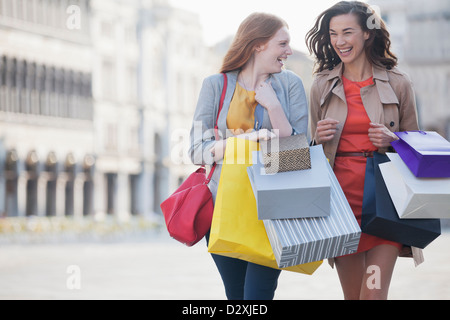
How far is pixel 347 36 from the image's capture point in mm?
4047

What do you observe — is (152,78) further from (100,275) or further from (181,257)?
(100,275)

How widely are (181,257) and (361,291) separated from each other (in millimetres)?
16482

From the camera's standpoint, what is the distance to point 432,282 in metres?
12.3

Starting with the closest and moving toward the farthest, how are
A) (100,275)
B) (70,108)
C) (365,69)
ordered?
(365,69) < (100,275) < (70,108)

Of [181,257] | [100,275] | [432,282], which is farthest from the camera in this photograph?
[181,257]

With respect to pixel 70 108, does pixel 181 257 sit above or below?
below

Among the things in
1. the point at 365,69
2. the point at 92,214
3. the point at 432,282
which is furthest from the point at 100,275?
the point at 92,214

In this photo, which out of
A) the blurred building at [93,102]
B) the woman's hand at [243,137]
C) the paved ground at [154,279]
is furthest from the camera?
the blurred building at [93,102]

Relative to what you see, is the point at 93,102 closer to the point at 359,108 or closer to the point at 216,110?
the point at 359,108

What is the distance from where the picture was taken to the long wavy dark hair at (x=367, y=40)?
4051 mm

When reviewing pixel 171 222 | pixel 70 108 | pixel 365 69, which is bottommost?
pixel 171 222

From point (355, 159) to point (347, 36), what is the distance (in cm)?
56

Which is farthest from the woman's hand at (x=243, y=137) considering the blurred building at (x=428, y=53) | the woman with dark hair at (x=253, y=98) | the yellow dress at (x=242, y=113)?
the blurred building at (x=428, y=53)

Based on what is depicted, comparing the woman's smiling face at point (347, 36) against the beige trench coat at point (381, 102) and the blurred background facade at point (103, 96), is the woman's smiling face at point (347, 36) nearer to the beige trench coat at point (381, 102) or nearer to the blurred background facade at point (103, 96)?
the beige trench coat at point (381, 102)
